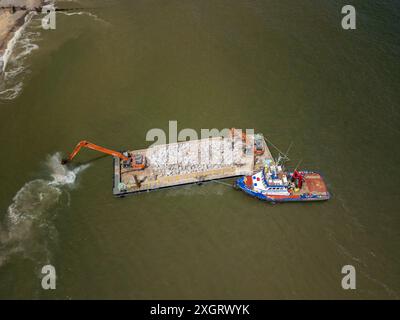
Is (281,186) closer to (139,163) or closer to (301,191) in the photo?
(301,191)

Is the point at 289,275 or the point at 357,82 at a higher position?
the point at 357,82

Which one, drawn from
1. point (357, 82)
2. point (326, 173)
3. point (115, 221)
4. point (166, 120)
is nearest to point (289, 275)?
point (326, 173)

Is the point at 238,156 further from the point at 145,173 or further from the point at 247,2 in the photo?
the point at 247,2

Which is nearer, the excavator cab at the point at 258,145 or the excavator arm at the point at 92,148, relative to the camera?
the excavator arm at the point at 92,148

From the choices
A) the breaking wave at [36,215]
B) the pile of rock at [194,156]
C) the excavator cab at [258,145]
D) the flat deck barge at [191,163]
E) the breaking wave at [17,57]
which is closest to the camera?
the breaking wave at [36,215]

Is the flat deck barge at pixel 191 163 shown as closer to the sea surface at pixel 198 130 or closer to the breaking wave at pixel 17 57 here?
the sea surface at pixel 198 130

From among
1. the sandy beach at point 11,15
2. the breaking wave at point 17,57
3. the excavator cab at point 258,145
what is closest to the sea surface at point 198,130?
the breaking wave at point 17,57

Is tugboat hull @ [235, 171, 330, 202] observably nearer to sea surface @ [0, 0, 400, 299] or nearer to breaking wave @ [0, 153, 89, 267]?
sea surface @ [0, 0, 400, 299]

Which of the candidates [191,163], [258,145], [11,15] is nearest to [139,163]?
[191,163]
